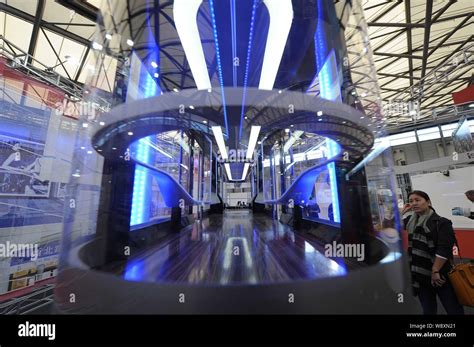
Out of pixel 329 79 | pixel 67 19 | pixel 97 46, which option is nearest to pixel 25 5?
pixel 67 19

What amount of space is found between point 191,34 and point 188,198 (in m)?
2.46

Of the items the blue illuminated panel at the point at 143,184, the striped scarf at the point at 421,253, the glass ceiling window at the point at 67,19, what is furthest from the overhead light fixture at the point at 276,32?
the glass ceiling window at the point at 67,19

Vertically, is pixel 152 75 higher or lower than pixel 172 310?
higher

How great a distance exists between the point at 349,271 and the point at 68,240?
6.22 feet

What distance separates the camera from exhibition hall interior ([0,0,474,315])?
3.73ft

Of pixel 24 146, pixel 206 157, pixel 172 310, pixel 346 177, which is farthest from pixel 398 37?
pixel 24 146

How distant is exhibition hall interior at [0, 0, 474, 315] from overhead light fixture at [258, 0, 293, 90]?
0.8 inches

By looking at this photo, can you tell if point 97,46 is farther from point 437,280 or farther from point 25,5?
point 25,5

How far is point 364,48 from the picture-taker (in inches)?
68.4

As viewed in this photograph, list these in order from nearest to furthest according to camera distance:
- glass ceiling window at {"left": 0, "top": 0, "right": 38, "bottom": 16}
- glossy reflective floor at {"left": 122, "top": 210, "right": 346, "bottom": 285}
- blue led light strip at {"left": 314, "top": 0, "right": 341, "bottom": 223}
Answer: glossy reflective floor at {"left": 122, "top": 210, "right": 346, "bottom": 285}, blue led light strip at {"left": 314, "top": 0, "right": 341, "bottom": 223}, glass ceiling window at {"left": 0, "top": 0, "right": 38, "bottom": 16}

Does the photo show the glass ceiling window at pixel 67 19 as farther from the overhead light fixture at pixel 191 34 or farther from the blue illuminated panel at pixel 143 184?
the blue illuminated panel at pixel 143 184

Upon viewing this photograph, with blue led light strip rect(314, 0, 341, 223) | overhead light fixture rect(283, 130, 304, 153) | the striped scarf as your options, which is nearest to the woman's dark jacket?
the striped scarf

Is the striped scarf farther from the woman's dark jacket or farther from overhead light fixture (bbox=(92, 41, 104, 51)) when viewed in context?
overhead light fixture (bbox=(92, 41, 104, 51))
